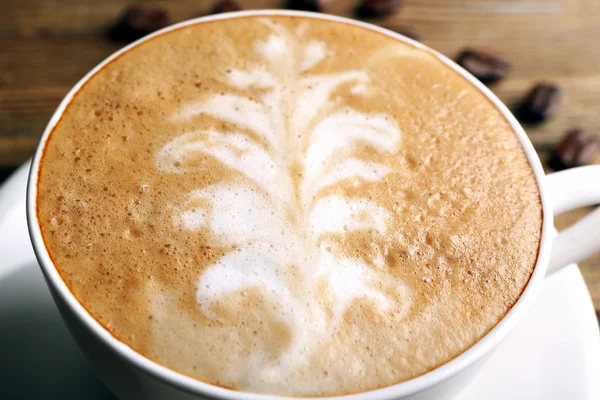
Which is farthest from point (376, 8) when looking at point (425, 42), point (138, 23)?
point (138, 23)

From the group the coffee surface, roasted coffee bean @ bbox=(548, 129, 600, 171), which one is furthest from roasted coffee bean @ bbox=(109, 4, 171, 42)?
roasted coffee bean @ bbox=(548, 129, 600, 171)

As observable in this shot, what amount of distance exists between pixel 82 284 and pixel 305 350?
11.8 inches

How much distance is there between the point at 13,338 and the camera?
1227 mm

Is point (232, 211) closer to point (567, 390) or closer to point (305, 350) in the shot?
point (305, 350)

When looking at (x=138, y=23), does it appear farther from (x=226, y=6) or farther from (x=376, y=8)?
(x=376, y=8)

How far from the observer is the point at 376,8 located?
214 centimetres

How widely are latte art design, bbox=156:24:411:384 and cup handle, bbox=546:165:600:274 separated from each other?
0.85 ft

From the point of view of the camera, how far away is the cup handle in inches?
43.6

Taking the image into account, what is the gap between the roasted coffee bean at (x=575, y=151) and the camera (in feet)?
6.02

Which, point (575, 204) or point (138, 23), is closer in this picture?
point (575, 204)

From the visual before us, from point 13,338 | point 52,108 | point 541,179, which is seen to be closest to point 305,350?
point 541,179

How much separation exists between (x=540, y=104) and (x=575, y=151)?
0.17 metres

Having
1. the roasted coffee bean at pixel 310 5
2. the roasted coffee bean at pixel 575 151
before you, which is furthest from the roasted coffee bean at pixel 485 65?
the roasted coffee bean at pixel 310 5

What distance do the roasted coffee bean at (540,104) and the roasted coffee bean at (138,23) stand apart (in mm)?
1043
